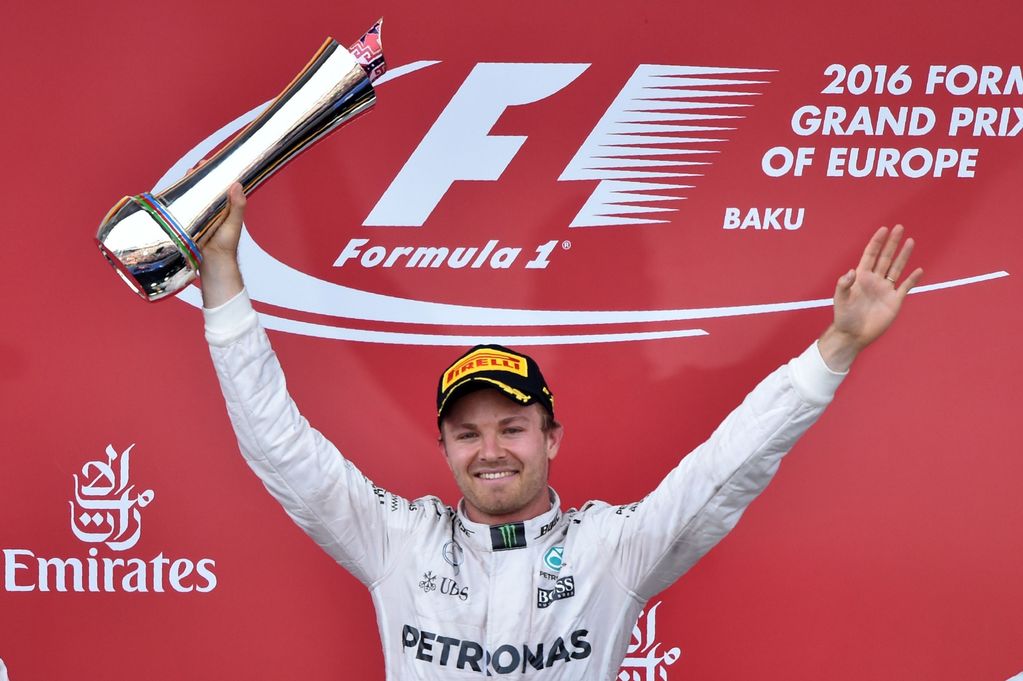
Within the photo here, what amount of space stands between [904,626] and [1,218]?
1.99 meters

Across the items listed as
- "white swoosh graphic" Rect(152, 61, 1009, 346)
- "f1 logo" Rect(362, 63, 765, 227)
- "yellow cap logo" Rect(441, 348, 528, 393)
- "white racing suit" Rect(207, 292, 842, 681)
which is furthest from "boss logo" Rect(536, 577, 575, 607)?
"f1 logo" Rect(362, 63, 765, 227)

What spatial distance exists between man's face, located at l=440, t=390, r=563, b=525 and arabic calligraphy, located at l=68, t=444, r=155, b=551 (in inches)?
33.2

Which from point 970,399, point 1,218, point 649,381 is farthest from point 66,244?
point 970,399

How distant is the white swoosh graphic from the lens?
8.23ft

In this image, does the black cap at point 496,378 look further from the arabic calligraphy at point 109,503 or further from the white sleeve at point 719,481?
the arabic calligraphy at point 109,503

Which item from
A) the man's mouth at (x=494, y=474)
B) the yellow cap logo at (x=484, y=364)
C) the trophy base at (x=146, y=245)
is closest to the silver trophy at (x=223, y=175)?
the trophy base at (x=146, y=245)

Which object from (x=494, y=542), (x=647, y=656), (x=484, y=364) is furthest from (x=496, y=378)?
(x=647, y=656)

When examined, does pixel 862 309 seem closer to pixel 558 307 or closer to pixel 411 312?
pixel 558 307

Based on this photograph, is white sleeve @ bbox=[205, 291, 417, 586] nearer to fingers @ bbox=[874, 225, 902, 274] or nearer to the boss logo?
the boss logo

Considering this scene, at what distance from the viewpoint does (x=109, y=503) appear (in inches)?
99.3

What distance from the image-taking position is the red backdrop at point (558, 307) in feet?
8.09

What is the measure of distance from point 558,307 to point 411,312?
11.6 inches

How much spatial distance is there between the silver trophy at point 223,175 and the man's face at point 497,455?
50 cm

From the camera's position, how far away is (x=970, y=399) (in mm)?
2531
